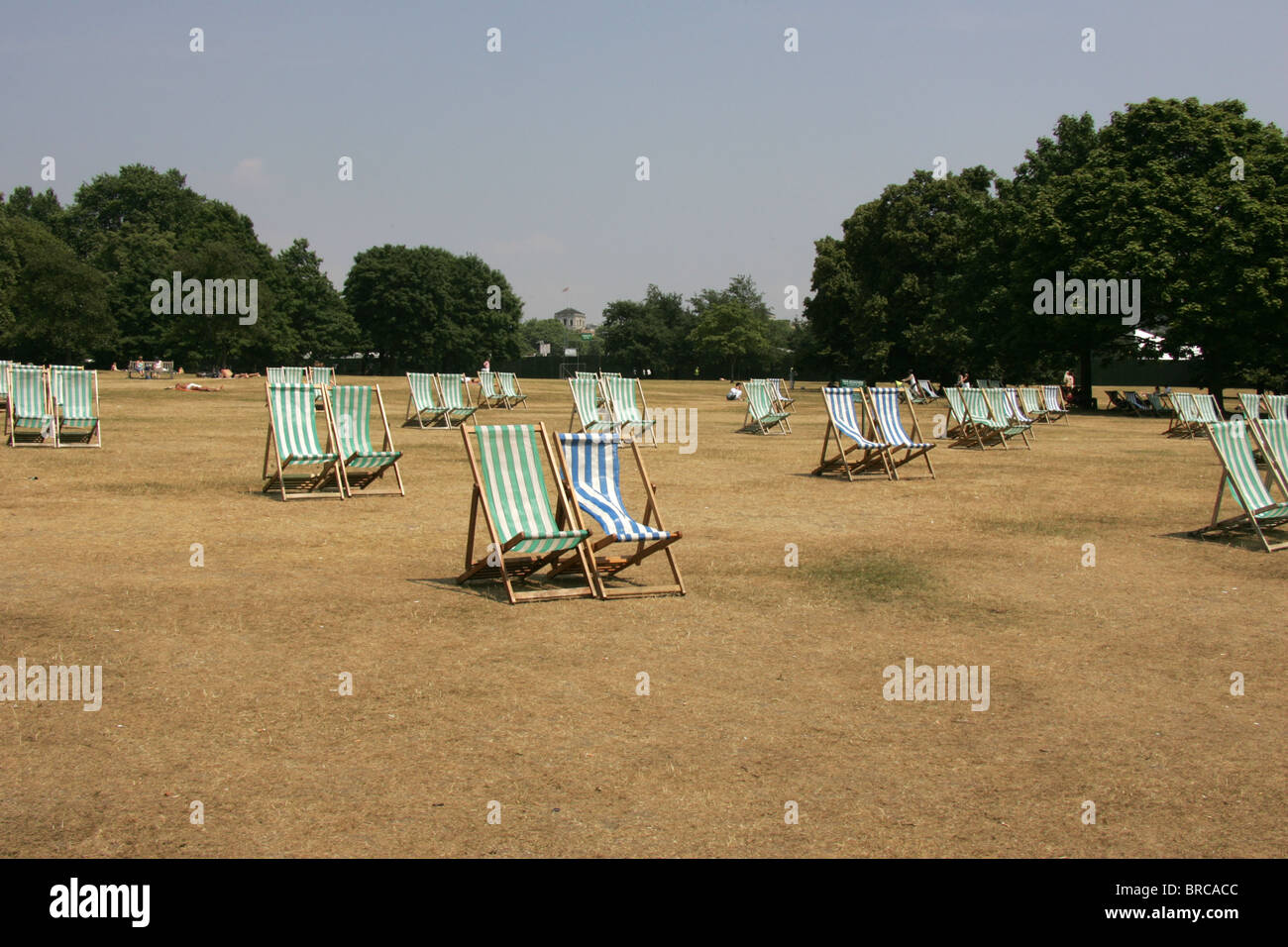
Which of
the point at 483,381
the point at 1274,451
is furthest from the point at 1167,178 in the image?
the point at 1274,451

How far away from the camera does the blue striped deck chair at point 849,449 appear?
1477cm

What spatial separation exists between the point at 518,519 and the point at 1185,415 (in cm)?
2000

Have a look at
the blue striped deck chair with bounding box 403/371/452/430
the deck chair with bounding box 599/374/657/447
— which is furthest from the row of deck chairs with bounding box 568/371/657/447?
the blue striped deck chair with bounding box 403/371/452/430

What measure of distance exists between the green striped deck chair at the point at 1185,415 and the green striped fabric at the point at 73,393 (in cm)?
2010

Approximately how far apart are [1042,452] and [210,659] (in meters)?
17.0

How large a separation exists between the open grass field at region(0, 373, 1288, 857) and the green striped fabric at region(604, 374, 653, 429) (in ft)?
31.2

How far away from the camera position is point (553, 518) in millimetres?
7840

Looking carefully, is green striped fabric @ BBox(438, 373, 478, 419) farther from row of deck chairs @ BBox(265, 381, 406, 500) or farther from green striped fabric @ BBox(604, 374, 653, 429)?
row of deck chairs @ BBox(265, 381, 406, 500)

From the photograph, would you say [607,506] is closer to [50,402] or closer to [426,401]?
[50,402]

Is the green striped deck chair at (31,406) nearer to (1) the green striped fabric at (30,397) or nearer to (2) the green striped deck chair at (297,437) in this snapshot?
(1) the green striped fabric at (30,397)

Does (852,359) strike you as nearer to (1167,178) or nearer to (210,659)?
(1167,178)

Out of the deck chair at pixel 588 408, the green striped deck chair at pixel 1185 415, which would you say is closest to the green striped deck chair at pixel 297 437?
the deck chair at pixel 588 408

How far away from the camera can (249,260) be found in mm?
61812
